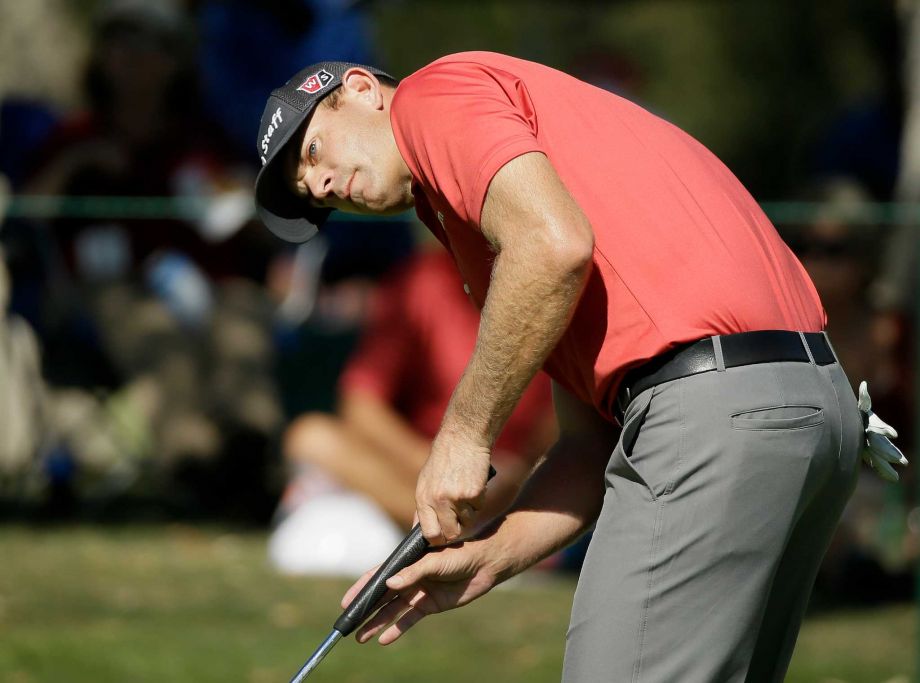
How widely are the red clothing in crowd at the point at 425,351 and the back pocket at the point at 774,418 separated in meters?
3.49

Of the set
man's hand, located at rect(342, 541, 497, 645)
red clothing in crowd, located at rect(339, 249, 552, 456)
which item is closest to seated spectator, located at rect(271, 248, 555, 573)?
red clothing in crowd, located at rect(339, 249, 552, 456)

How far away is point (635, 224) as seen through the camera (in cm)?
275

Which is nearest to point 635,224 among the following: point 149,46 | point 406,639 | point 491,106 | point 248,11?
point 491,106

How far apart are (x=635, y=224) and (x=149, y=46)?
5198 millimetres

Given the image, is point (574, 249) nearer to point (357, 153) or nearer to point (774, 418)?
point (774, 418)

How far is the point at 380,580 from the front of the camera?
9.75 feet

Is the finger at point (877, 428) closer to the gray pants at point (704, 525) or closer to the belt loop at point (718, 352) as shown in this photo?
the gray pants at point (704, 525)

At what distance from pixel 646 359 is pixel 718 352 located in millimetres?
140

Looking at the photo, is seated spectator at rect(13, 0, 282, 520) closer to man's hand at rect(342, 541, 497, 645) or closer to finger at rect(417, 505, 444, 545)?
man's hand at rect(342, 541, 497, 645)

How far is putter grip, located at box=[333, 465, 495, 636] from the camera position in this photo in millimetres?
2953

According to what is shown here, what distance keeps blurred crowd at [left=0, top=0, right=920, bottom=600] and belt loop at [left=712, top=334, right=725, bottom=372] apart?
10.5ft

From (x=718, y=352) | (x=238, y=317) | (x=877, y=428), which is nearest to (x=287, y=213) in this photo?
(x=718, y=352)

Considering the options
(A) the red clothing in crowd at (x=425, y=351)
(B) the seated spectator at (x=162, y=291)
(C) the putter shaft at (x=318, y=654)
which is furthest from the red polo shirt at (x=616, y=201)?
(B) the seated spectator at (x=162, y=291)

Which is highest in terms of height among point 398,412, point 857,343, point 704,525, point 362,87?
point 362,87
